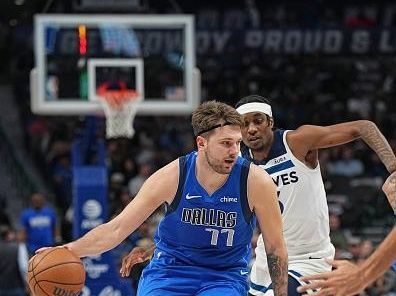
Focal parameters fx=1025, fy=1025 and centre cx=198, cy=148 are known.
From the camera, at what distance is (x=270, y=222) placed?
6.04 meters

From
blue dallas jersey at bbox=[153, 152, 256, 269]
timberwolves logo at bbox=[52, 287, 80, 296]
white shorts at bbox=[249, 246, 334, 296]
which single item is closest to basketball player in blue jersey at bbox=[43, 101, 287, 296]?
blue dallas jersey at bbox=[153, 152, 256, 269]

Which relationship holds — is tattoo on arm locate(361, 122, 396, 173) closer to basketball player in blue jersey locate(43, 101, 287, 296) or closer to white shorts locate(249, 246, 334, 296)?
white shorts locate(249, 246, 334, 296)

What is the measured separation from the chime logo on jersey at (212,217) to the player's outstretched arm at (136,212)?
0.57 feet

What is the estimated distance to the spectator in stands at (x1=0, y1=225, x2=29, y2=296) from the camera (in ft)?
42.8

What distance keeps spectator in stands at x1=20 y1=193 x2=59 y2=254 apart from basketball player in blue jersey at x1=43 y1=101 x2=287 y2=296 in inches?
375

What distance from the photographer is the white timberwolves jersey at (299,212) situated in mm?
7352

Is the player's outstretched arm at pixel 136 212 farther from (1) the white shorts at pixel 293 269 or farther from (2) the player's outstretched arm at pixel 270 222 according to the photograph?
(1) the white shorts at pixel 293 269

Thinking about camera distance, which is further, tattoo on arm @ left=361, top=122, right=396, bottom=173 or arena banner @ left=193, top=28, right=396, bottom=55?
arena banner @ left=193, top=28, right=396, bottom=55

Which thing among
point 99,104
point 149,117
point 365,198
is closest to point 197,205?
point 99,104

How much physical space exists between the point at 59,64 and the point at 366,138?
7.16 meters

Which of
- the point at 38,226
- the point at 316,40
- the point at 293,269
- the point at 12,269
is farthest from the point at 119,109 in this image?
the point at 316,40

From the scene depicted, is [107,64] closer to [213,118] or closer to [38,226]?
[38,226]

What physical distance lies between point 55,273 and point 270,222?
4.41ft

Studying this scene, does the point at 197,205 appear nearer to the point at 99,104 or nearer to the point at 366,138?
the point at 366,138
